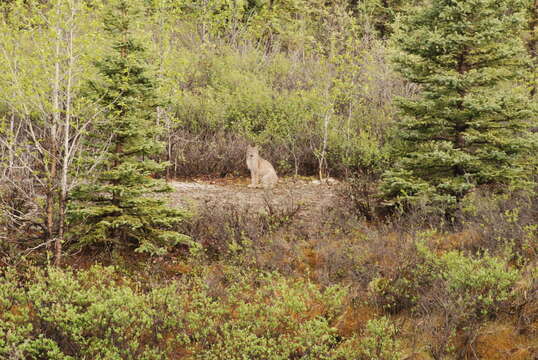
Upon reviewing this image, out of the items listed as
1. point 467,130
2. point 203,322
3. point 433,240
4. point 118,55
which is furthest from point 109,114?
point 467,130

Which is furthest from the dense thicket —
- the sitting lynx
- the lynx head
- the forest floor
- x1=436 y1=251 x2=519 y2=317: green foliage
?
the lynx head

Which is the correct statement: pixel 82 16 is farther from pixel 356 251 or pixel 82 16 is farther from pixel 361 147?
pixel 361 147

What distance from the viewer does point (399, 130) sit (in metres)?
7.13

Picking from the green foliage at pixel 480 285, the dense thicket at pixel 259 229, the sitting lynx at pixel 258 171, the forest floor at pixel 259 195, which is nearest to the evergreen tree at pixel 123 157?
the dense thicket at pixel 259 229

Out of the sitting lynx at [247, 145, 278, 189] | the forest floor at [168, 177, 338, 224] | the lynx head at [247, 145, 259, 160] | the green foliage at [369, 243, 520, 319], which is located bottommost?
the green foliage at [369, 243, 520, 319]

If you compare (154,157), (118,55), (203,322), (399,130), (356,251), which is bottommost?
(203,322)

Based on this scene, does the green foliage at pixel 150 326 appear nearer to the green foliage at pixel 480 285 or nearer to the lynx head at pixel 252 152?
the green foliage at pixel 480 285

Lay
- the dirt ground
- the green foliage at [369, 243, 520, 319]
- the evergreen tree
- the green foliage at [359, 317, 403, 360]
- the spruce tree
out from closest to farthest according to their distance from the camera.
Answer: the green foliage at [359, 317, 403, 360]
the green foliage at [369, 243, 520, 319]
the evergreen tree
the spruce tree
the dirt ground

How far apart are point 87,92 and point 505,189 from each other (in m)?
6.16

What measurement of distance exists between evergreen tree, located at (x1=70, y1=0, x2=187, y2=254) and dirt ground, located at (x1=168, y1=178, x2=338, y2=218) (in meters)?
1.50

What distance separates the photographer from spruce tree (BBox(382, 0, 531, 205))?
6.41 metres

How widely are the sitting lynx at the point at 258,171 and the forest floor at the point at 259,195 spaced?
200mm

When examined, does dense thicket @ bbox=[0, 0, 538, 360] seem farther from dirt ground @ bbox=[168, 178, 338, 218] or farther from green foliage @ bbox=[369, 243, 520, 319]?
dirt ground @ bbox=[168, 178, 338, 218]

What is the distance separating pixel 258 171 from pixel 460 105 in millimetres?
4601
